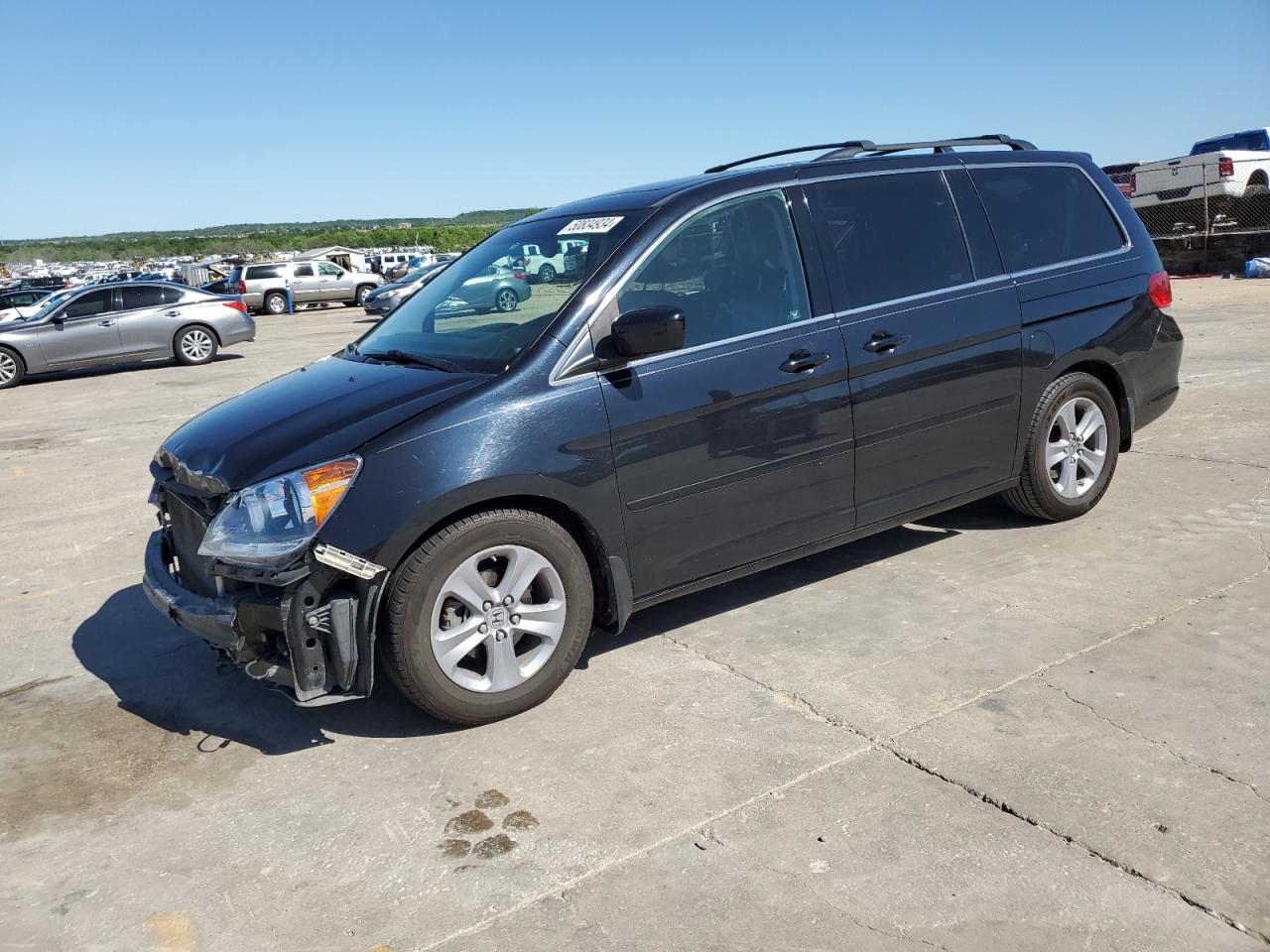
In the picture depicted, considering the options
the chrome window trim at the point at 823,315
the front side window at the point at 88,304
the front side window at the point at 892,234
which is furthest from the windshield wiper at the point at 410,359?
the front side window at the point at 88,304

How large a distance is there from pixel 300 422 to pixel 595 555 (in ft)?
3.98

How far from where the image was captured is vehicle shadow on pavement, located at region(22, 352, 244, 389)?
18656mm

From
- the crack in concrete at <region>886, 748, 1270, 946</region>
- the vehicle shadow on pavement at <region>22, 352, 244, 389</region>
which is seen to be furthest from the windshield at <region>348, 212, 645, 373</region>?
the vehicle shadow on pavement at <region>22, 352, 244, 389</region>

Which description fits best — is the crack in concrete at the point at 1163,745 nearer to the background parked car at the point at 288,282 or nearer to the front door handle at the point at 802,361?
the front door handle at the point at 802,361

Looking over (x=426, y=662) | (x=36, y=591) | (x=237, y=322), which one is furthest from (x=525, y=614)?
(x=237, y=322)

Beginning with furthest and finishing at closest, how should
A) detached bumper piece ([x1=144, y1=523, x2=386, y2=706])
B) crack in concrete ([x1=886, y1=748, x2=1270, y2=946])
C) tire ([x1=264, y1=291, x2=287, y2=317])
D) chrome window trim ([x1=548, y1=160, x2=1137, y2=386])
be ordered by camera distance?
tire ([x1=264, y1=291, x2=287, y2=317])
chrome window trim ([x1=548, y1=160, x2=1137, y2=386])
detached bumper piece ([x1=144, y1=523, x2=386, y2=706])
crack in concrete ([x1=886, y1=748, x2=1270, y2=946])

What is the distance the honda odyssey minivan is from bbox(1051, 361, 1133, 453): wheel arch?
0.17 ft

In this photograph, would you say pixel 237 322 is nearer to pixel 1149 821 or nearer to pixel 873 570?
pixel 873 570

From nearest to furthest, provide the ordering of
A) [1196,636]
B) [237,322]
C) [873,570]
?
[1196,636], [873,570], [237,322]

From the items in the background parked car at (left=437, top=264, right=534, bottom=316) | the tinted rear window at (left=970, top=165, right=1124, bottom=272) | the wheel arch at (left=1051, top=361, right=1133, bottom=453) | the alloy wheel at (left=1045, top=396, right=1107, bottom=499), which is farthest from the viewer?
the wheel arch at (left=1051, top=361, right=1133, bottom=453)

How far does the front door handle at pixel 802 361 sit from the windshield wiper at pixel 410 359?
133 cm

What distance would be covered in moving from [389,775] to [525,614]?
0.72 metres

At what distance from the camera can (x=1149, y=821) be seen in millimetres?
3117

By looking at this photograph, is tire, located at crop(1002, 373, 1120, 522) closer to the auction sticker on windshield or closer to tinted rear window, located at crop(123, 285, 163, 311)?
the auction sticker on windshield
